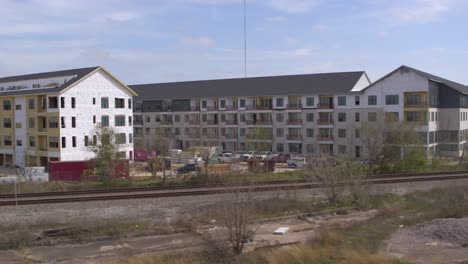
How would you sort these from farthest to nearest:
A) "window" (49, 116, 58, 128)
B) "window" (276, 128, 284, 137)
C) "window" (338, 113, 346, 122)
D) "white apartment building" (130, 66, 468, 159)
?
"window" (276, 128, 284, 137) < "window" (338, 113, 346, 122) < "white apartment building" (130, 66, 468, 159) < "window" (49, 116, 58, 128)

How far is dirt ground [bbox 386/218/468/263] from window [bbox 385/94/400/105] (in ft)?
121

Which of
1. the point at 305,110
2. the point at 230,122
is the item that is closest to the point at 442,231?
the point at 305,110

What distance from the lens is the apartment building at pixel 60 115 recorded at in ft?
169

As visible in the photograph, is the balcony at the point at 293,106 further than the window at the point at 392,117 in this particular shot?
Yes

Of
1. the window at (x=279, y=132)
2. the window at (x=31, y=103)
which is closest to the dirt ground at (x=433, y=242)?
the window at (x=279, y=132)

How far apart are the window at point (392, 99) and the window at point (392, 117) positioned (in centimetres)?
129

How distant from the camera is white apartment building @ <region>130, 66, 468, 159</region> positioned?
Answer: 55.4m

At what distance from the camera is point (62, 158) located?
50.7 metres

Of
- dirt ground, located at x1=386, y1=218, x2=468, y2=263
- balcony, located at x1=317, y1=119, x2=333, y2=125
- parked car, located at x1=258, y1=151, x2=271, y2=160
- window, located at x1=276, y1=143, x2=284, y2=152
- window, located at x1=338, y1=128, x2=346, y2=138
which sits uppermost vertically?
balcony, located at x1=317, y1=119, x2=333, y2=125

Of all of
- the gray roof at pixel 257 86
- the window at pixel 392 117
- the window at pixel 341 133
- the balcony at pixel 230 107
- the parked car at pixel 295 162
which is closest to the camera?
the window at pixel 392 117

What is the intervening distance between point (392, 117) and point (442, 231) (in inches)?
1315

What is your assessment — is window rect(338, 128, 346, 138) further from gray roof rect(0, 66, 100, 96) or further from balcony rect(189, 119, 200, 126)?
gray roof rect(0, 66, 100, 96)

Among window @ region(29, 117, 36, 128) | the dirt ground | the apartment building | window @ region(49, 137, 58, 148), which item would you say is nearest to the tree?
the apartment building

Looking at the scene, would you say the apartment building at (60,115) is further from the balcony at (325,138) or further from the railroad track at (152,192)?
the balcony at (325,138)
